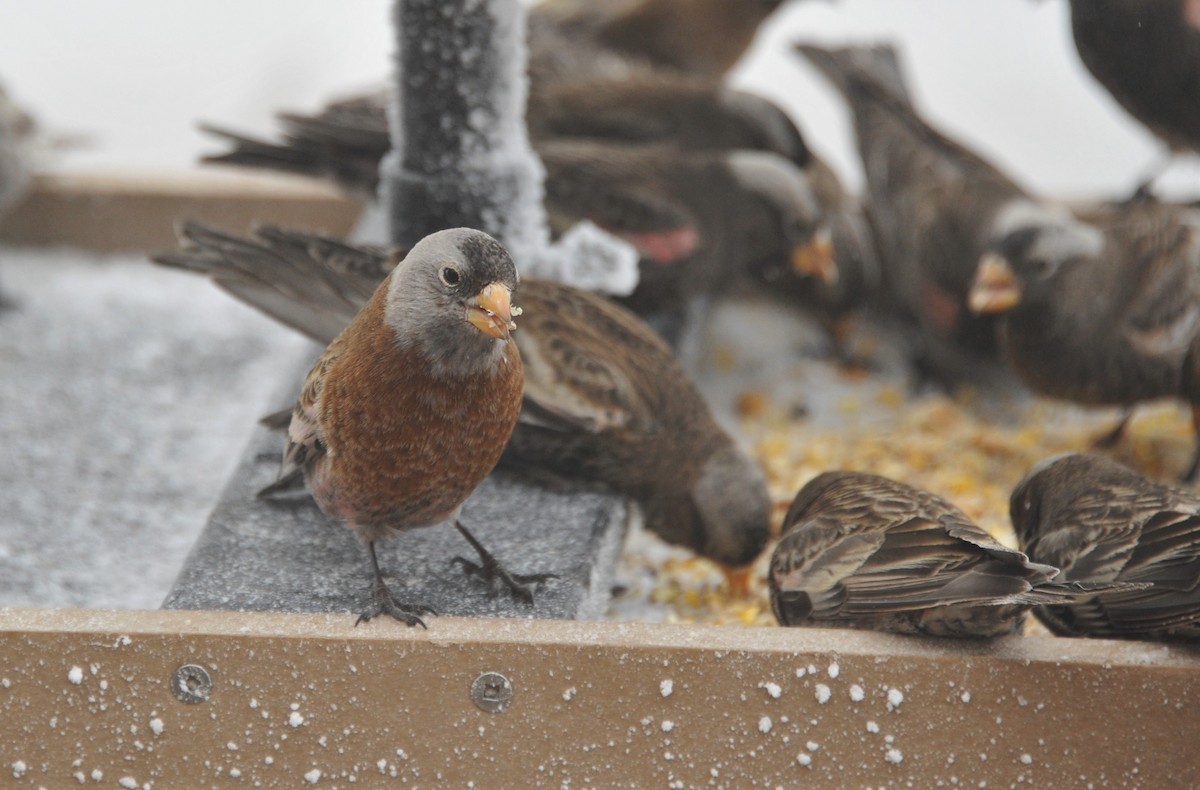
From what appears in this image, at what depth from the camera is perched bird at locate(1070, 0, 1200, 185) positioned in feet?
12.1

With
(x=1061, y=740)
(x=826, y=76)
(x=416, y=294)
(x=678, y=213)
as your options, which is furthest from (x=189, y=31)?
(x=1061, y=740)

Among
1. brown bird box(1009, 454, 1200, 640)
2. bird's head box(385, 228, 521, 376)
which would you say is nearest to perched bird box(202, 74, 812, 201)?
bird's head box(385, 228, 521, 376)

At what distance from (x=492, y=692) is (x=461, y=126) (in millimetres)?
1376

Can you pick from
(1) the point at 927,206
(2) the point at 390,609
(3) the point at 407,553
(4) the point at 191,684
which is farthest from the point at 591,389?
(1) the point at 927,206

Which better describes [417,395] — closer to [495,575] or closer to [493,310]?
[493,310]

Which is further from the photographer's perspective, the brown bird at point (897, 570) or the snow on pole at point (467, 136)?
the snow on pole at point (467, 136)

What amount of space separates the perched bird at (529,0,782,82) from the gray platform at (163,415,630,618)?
2.63 meters

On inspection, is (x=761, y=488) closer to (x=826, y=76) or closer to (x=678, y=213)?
(x=678, y=213)

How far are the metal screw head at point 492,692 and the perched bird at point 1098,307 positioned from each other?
193 cm

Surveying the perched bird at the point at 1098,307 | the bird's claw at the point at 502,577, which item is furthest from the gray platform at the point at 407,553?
the perched bird at the point at 1098,307

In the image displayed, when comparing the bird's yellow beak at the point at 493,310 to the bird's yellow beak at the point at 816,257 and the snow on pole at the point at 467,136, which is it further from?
the bird's yellow beak at the point at 816,257

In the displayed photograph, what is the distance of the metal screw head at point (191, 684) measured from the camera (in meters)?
2.17

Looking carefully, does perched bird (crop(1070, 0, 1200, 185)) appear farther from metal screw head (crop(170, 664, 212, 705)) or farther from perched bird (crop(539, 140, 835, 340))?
metal screw head (crop(170, 664, 212, 705))

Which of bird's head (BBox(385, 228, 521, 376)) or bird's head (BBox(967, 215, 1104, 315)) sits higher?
bird's head (BBox(385, 228, 521, 376))
